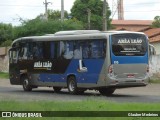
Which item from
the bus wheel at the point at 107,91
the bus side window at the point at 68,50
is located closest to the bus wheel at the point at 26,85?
the bus side window at the point at 68,50

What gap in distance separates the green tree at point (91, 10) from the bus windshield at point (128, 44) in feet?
168

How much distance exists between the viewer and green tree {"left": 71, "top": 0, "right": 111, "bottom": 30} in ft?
256

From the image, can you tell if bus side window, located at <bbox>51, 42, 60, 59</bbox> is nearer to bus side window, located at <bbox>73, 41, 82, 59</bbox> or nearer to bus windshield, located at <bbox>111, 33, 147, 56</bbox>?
bus side window, located at <bbox>73, 41, 82, 59</bbox>

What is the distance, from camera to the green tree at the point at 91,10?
7806 centimetres

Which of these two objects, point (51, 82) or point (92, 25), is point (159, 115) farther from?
point (92, 25)

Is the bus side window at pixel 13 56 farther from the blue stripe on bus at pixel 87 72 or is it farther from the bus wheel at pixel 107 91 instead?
the bus wheel at pixel 107 91

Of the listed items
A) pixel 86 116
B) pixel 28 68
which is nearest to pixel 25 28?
pixel 28 68

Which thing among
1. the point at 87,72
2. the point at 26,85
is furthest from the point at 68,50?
the point at 26,85

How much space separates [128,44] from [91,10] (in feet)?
179

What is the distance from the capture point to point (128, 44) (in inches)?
992

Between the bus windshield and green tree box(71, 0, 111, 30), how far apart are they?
168ft

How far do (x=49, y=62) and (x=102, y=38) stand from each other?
447 cm

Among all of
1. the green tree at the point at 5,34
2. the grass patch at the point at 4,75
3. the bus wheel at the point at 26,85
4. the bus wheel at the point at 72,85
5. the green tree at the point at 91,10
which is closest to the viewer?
the bus wheel at the point at 72,85

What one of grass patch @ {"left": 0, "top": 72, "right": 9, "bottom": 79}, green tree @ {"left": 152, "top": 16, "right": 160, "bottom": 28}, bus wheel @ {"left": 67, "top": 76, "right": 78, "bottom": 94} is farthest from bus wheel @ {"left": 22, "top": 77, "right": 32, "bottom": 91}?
green tree @ {"left": 152, "top": 16, "right": 160, "bottom": 28}
